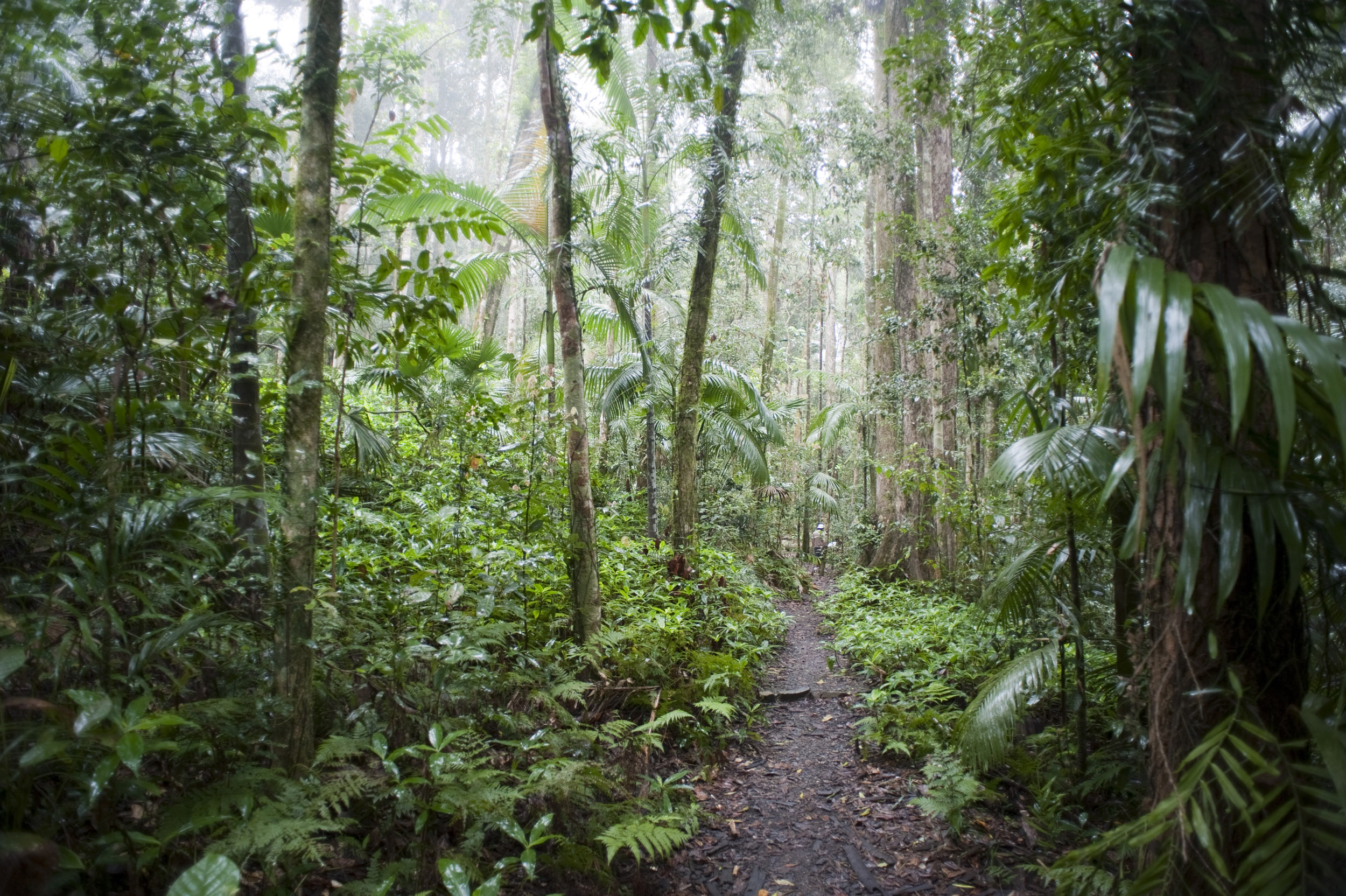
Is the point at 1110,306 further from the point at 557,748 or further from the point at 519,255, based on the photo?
the point at 519,255

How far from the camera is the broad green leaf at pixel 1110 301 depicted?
1.35m

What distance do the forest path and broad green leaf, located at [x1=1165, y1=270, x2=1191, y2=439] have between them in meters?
2.46

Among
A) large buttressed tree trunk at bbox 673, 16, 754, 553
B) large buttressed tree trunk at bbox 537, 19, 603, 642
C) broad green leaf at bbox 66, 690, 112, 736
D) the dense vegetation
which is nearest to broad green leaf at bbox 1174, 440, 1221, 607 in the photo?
the dense vegetation

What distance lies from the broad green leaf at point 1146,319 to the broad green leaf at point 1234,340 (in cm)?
10

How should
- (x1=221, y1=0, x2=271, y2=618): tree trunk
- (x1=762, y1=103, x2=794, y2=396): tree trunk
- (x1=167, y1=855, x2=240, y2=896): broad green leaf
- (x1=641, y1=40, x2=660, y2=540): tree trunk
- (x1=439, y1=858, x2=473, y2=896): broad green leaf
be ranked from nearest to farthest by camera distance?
1. (x1=167, y1=855, x2=240, y2=896): broad green leaf
2. (x1=439, y1=858, x2=473, y2=896): broad green leaf
3. (x1=221, y1=0, x2=271, y2=618): tree trunk
4. (x1=641, y1=40, x2=660, y2=540): tree trunk
5. (x1=762, y1=103, x2=794, y2=396): tree trunk

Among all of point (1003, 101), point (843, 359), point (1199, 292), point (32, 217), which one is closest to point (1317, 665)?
point (1199, 292)

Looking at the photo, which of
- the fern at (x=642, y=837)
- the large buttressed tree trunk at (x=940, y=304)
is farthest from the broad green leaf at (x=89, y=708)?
the large buttressed tree trunk at (x=940, y=304)

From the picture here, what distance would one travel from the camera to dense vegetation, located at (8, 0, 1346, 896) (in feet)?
5.51

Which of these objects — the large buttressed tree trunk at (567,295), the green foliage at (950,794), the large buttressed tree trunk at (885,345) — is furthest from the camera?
the large buttressed tree trunk at (885,345)

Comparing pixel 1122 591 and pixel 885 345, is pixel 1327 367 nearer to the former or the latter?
pixel 1122 591

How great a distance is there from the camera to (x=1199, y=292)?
1.53m

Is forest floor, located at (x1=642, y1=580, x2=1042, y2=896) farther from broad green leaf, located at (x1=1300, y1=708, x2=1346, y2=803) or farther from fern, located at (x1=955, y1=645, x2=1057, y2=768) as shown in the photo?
broad green leaf, located at (x1=1300, y1=708, x2=1346, y2=803)

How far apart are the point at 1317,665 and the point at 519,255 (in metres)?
5.14

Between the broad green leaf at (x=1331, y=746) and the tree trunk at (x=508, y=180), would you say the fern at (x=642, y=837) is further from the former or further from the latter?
the tree trunk at (x=508, y=180)
